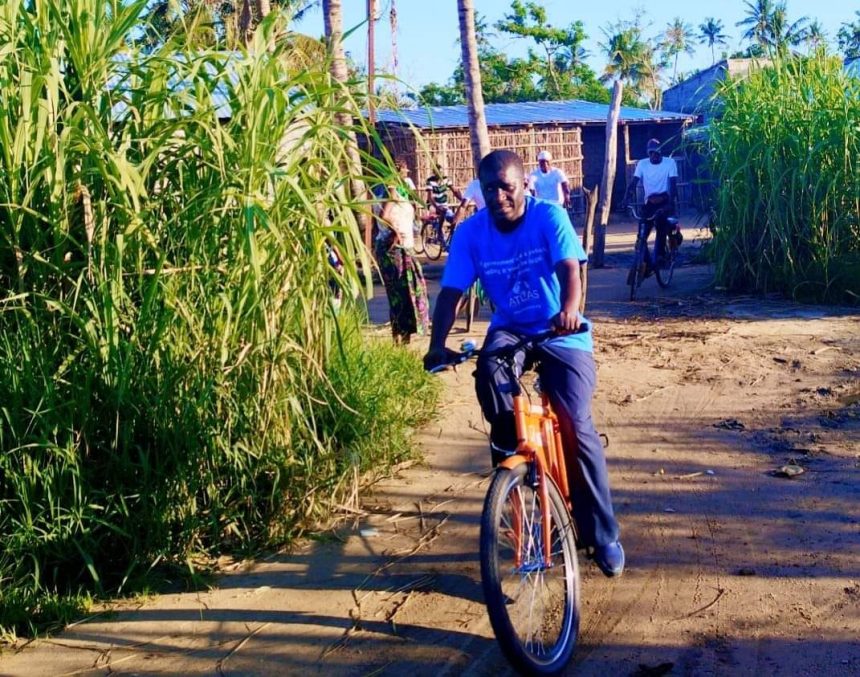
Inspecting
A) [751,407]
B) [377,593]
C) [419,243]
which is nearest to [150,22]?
[377,593]

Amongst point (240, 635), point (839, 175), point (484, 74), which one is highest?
point (484, 74)

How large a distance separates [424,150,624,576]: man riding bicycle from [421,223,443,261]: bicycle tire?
1549cm

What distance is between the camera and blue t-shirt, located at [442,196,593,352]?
13.7 feet

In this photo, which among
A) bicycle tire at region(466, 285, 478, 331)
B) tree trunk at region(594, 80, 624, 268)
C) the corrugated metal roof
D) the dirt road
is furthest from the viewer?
the corrugated metal roof

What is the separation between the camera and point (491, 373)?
3939 mm

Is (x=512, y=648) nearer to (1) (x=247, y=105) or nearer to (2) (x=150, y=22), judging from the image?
(1) (x=247, y=105)

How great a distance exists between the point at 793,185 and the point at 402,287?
4.42m

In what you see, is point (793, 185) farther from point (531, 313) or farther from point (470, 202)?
point (531, 313)

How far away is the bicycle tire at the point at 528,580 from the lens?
345cm

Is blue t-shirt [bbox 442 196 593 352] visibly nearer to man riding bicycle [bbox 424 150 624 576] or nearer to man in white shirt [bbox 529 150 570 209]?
man riding bicycle [bbox 424 150 624 576]

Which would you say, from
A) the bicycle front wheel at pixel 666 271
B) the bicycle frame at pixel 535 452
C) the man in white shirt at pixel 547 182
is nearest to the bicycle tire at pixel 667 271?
the bicycle front wheel at pixel 666 271

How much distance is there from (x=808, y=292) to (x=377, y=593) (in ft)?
24.6

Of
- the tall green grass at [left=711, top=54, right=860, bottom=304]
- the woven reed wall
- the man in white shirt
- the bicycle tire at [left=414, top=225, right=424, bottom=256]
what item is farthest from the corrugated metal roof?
the tall green grass at [left=711, top=54, right=860, bottom=304]

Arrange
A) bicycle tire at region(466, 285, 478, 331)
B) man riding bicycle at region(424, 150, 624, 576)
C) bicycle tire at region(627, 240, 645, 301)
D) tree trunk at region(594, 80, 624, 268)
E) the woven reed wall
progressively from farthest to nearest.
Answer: the woven reed wall
tree trunk at region(594, 80, 624, 268)
bicycle tire at region(627, 240, 645, 301)
bicycle tire at region(466, 285, 478, 331)
man riding bicycle at region(424, 150, 624, 576)
